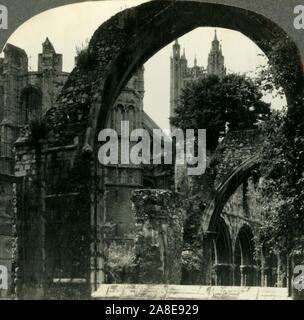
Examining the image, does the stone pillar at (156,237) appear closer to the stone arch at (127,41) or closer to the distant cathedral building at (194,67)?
the stone arch at (127,41)

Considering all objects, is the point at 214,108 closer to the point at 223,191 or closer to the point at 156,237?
the point at 223,191

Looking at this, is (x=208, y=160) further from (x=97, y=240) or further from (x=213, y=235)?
(x=97, y=240)

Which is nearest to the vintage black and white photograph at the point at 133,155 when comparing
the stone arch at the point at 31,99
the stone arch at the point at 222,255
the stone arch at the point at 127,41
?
the stone arch at the point at 127,41

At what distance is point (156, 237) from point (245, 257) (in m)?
10.9

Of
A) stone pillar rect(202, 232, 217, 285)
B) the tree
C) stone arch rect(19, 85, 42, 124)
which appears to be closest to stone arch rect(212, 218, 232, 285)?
stone pillar rect(202, 232, 217, 285)

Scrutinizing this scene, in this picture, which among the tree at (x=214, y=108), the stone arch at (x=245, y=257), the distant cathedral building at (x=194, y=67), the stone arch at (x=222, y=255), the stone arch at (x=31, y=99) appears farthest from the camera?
the stone arch at (x=245, y=257)

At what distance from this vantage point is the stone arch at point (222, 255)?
20.9 m

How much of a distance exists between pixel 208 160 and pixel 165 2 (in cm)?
708

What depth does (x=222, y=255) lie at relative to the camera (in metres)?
21.4

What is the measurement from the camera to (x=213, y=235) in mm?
18453

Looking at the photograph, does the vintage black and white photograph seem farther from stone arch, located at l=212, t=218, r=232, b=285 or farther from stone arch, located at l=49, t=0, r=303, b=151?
stone arch, located at l=212, t=218, r=232, b=285

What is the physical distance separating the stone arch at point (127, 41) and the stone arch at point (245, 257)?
36.3 ft
